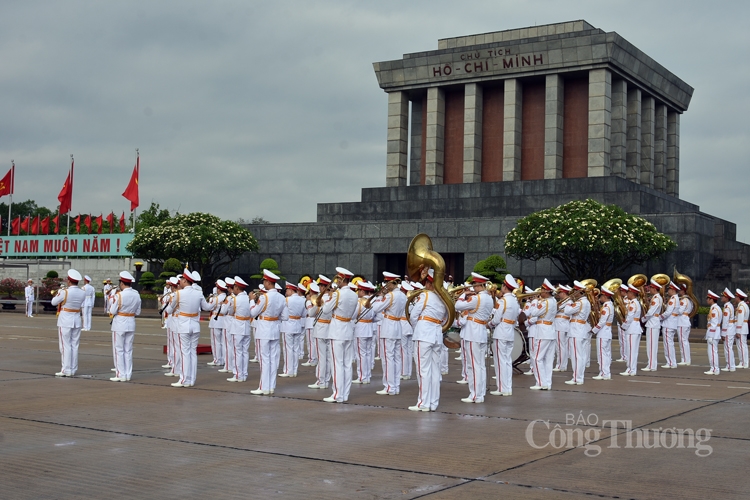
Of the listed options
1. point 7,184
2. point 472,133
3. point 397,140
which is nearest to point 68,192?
point 7,184

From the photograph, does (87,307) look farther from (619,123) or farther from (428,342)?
(619,123)

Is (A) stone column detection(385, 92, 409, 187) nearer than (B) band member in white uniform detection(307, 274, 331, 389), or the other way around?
(B) band member in white uniform detection(307, 274, 331, 389)

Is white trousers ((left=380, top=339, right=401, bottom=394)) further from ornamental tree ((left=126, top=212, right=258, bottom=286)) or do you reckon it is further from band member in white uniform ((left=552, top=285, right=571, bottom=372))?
ornamental tree ((left=126, top=212, right=258, bottom=286))

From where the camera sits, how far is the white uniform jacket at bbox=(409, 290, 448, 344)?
12.2 m

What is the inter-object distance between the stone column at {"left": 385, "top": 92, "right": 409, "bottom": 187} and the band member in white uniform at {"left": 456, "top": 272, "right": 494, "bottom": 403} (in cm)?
3430

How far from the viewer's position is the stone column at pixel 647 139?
4806 centimetres

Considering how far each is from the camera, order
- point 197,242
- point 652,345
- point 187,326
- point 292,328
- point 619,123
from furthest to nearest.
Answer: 1. point 619,123
2. point 197,242
3. point 652,345
4. point 292,328
5. point 187,326

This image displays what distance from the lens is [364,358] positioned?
15750mm

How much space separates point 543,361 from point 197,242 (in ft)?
96.4

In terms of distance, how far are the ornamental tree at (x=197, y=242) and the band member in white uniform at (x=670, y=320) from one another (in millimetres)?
25990

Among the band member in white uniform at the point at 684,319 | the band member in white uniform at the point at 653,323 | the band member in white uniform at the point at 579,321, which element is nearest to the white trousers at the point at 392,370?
the band member in white uniform at the point at 579,321

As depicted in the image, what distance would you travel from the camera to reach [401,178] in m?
47.4

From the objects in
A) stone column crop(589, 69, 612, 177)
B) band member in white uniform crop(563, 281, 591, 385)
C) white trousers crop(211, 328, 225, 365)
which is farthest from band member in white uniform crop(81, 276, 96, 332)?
stone column crop(589, 69, 612, 177)

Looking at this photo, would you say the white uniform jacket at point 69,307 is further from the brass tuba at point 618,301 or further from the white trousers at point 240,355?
the brass tuba at point 618,301
